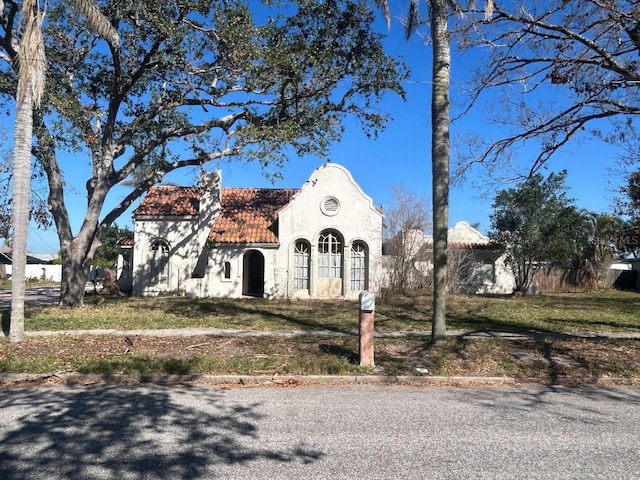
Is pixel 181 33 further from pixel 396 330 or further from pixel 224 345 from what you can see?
pixel 396 330

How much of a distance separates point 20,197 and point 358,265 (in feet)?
49.0

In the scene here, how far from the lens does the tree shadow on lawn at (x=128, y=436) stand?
13.7ft

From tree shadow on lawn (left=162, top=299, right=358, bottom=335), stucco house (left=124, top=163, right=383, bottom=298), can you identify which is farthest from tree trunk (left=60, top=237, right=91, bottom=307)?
stucco house (left=124, top=163, right=383, bottom=298)

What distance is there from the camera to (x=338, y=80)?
1644 cm

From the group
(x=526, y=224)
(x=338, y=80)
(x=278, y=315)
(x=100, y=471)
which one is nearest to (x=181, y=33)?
(x=338, y=80)

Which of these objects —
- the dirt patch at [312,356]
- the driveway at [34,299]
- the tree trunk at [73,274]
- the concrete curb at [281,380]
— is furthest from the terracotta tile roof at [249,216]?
the concrete curb at [281,380]

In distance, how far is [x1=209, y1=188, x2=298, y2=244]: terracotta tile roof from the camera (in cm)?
2214

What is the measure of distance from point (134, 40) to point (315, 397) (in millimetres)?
12827

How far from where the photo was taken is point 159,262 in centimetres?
2375

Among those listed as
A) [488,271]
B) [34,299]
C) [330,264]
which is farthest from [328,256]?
[34,299]

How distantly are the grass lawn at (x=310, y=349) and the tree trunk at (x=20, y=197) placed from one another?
54 cm

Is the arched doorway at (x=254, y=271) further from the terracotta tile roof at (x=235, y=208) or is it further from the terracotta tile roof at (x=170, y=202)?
the terracotta tile roof at (x=170, y=202)

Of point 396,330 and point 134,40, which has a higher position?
point 134,40

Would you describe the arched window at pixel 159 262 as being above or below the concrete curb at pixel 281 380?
above
